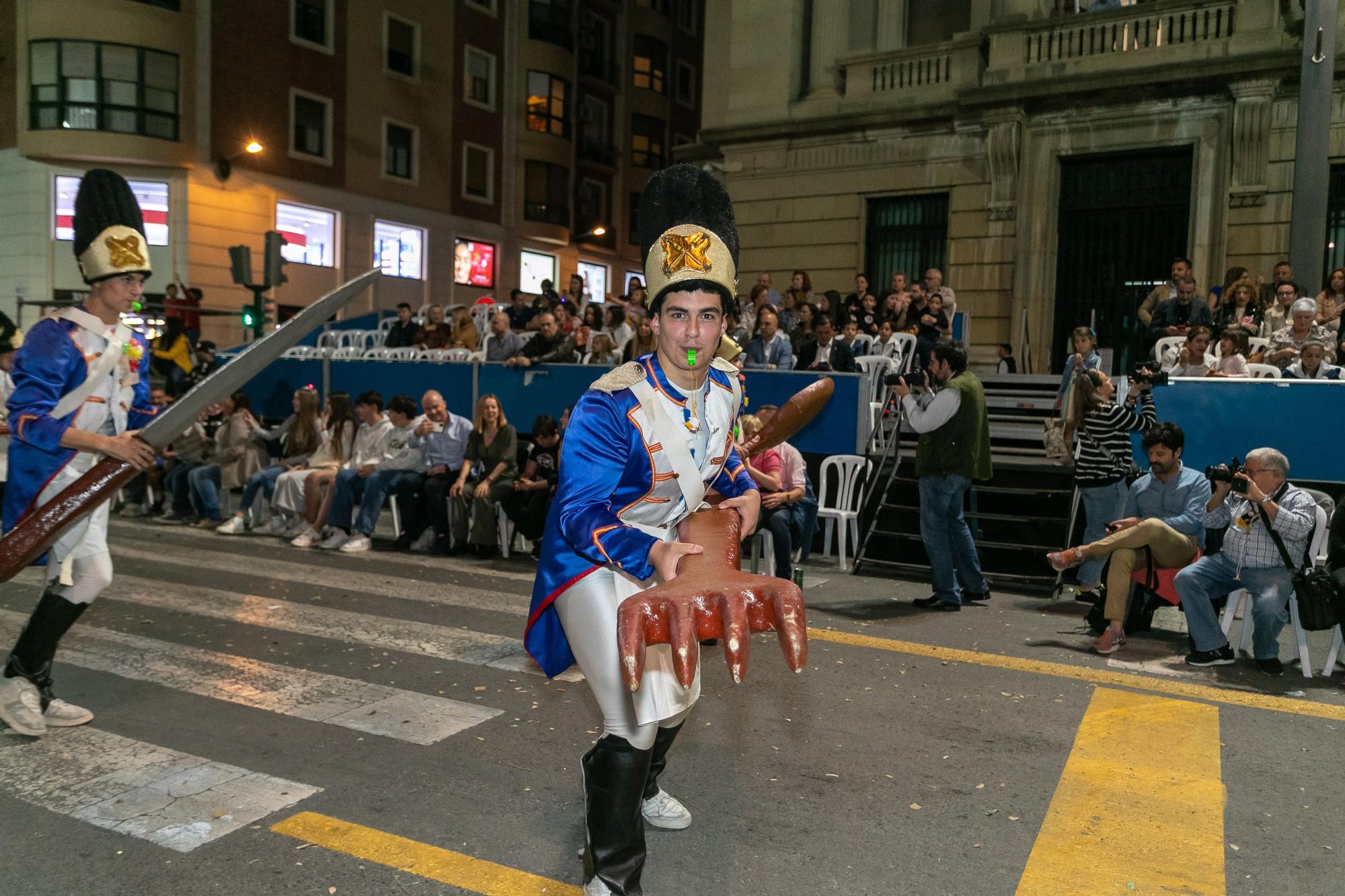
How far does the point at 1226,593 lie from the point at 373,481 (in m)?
7.90

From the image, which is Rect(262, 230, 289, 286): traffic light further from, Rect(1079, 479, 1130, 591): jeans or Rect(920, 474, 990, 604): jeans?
Rect(1079, 479, 1130, 591): jeans

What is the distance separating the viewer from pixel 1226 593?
6.64 meters

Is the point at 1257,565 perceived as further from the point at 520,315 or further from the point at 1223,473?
the point at 520,315

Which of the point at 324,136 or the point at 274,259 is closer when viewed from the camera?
the point at 274,259

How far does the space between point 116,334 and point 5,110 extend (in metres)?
27.2

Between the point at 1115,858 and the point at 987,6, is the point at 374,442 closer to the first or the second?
the point at 1115,858

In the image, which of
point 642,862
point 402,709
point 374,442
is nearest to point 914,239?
point 374,442

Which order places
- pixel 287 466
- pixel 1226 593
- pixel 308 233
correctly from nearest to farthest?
pixel 1226 593, pixel 287 466, pixel 308 233

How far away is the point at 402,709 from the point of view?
5.13 metres

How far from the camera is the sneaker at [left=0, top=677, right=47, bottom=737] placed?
4617 mm

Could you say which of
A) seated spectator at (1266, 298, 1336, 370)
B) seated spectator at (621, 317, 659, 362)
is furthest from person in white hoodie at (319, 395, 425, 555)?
seated spectator at (1266, 298, 1336, 370)

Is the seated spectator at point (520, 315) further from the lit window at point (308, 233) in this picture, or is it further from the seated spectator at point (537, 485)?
the lit window at point (308, 233)

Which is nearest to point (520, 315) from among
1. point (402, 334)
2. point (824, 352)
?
point (402, 334)

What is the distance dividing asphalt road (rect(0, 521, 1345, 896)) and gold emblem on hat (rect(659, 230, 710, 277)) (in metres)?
2.01
